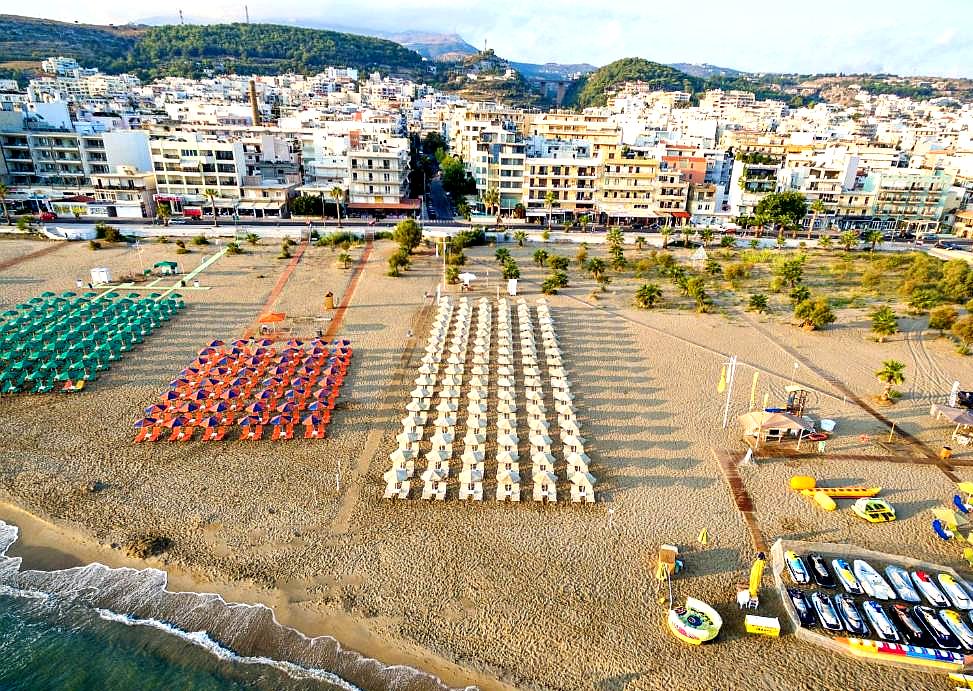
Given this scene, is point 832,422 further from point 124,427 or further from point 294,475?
point 124,427

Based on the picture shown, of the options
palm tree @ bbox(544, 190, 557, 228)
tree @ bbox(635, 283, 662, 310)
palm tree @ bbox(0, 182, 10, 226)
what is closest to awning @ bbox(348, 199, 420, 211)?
palm tree @ bbox(544, 190, 557, 228)

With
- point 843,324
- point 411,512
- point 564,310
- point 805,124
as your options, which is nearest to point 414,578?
point 411,512

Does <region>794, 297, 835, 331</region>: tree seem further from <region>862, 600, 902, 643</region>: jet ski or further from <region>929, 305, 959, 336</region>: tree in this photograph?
<region>862, 600, 902, 643</region>: jet ski

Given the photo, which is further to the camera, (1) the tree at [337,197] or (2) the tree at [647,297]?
(1) the tree at [337,197]

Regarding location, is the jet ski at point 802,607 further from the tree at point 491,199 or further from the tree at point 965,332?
the tree at point 491,199

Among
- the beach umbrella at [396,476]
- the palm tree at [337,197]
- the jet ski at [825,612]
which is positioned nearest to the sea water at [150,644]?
the beach umbrella at [396,476]

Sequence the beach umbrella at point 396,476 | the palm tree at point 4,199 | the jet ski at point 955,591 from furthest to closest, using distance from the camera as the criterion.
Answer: the palm tree at point 4,199, the beach umbrella at point 396,476, the jet ski at point 955,591
